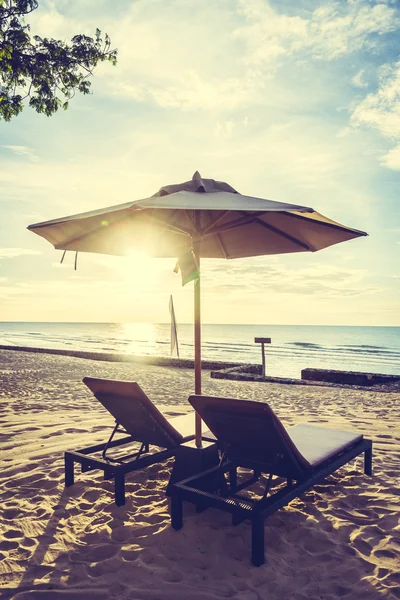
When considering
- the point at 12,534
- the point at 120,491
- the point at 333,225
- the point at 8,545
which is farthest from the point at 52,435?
the point at 333,225

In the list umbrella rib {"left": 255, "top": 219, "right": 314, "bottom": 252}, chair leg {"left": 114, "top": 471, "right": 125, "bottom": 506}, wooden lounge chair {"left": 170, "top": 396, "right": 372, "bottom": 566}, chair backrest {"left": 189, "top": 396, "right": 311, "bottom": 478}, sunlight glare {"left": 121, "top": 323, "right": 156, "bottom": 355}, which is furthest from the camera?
sunlight glare {"left": 121, "top": 323, "right": 156, "bottom": 355}

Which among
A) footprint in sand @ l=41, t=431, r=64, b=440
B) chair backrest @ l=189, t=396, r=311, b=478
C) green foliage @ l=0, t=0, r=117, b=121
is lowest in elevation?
footprint in sand @ l=41, t=431, r=64, b=440

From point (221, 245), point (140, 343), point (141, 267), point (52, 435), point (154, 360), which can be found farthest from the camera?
point (140, 343)

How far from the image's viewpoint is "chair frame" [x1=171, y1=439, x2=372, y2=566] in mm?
2939

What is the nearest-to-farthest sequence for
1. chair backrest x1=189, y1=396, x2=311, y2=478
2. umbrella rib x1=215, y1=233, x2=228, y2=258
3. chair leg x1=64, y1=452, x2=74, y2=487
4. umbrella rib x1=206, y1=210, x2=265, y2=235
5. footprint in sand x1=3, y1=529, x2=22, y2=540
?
chair backrest x1=189, y1=396, x2=311, y2=478 < footprint in sand x1=3, y1=529, x2=22, y2=540 < umbrella rib x1=206, y1=210, x2=265, y2=235 < chair leg x1=64, y1=452, x2=74, y2=487 < umbrella rib x1=215, y1=233, x2=228, y2=258

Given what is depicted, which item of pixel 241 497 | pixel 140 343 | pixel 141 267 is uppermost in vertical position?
pixel 141 267

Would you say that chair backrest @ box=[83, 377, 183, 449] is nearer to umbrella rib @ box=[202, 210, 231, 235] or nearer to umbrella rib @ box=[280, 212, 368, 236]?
umbrella rib @ box=[202, 210, 231, 235]

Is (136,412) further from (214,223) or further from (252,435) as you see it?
(214,223)

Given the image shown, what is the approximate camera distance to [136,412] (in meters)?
3.96

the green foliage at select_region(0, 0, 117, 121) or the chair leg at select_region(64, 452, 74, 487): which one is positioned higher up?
the green foliage at select_region(0, 0, 117, 121)

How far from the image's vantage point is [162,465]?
16.1ft

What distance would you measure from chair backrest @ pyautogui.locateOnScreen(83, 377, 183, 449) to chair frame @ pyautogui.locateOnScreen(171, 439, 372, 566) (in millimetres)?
534

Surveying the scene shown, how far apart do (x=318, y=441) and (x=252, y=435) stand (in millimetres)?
1262

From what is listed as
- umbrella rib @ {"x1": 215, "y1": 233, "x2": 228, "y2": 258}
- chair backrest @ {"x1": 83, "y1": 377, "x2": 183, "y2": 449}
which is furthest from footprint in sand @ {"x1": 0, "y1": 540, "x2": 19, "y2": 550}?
umbrella rib @ {"x1": 215, "y1": 233, "x2": 228, "y2": 258}
